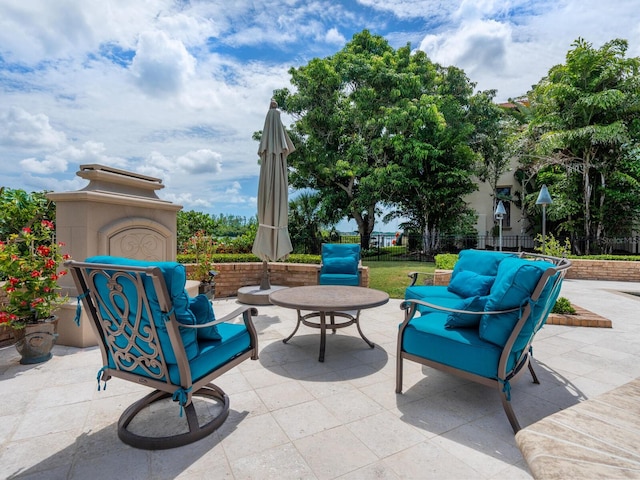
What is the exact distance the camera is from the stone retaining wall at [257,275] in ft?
20.0

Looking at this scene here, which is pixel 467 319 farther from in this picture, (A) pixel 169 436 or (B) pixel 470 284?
(A) pixel 169 436

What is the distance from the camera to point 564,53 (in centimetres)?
1145

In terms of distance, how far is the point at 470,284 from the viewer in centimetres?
344

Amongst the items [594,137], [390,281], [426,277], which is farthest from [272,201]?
[594,137]

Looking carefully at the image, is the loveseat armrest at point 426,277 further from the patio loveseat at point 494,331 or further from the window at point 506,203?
the window at point 506,203

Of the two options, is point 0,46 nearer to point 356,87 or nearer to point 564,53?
point 356,87

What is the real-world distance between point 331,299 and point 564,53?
555 inches

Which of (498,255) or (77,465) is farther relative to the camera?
(498,255)

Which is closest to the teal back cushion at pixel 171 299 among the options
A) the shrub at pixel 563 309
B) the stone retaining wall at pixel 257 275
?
the stone retaining wall at pixel 257 275

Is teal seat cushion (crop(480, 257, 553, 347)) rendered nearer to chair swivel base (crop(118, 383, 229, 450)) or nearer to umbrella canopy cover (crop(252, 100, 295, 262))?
chair swivel base (crop(118, 383, 229, 450))

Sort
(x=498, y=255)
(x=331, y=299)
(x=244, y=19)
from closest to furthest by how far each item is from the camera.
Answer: (x=331, y=299) → (x=498, y=255) → (x=244, y=19)

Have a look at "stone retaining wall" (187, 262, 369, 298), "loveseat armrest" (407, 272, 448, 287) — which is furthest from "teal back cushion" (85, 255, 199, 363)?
"stone retaining wall" (187, 262, 369, 298)

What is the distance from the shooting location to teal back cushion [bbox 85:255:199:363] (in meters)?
1.74

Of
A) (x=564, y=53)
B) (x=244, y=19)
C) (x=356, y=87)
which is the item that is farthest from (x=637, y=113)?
(x=244, y=19)
